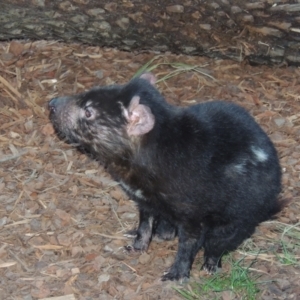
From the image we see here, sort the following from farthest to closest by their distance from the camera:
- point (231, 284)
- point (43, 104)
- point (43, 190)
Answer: point (43, 104)
point (43, 190)
point (231, 284)

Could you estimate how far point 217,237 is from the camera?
4.80 m

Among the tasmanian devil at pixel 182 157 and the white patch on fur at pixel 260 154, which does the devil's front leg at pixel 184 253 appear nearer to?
the tasmanian devil at pixel 182 157

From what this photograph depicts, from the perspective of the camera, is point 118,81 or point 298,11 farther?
point 118,81

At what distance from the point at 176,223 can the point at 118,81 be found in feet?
5.86

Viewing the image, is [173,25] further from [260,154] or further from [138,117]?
[138,117]

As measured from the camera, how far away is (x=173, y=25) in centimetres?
602

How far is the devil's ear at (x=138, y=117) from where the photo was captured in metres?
4.41

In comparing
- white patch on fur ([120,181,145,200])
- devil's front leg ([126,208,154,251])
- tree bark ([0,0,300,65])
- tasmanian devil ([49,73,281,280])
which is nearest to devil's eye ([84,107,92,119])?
tasmanian devil ([49,73,281,280])

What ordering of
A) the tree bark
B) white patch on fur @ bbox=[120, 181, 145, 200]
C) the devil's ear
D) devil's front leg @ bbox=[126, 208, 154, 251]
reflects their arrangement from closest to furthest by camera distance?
the devil's ear
white patch on fur @ bbox=[120, 181, 145, 200]
devil's front leg @ bbox=[126, 208, 154, 251]
the tree bark

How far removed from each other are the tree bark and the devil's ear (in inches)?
64.4

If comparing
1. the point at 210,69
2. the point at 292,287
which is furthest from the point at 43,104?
the point at 292,287

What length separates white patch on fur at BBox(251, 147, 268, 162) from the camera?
4711 mm

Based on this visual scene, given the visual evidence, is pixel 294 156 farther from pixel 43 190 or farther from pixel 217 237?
pixel 43 190

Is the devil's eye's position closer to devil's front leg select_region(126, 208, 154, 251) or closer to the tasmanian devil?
the tasmanian devil
